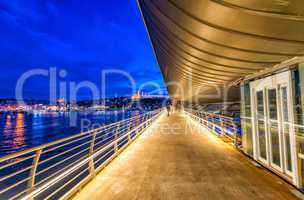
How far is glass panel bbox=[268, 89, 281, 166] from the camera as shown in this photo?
364cm

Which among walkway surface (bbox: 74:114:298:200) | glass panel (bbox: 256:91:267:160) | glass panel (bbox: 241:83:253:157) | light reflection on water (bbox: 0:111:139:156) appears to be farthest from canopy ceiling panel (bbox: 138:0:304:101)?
light reflection on water (bbox: 0:111:139:156)

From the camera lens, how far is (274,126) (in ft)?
12.2

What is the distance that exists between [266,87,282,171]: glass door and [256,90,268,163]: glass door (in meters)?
0.19

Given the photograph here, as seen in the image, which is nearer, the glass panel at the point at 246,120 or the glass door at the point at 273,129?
the glass door at the point at 273,129

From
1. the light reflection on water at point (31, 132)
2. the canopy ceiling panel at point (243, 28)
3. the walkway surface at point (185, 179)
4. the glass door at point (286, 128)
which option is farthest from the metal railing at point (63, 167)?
the light reflection on water at point (31, 132)

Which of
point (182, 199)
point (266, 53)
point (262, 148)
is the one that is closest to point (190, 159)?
point (262, 148)

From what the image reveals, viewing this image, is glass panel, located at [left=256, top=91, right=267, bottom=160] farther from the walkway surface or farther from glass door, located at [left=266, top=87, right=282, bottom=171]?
the walkway surface

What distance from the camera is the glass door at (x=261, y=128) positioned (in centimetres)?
414

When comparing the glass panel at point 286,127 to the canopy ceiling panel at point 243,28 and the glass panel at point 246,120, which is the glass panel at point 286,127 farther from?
the glass panel at point 246,120

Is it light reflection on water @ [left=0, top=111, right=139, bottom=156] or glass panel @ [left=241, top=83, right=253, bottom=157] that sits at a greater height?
glass panel @ [left=241, top=83, right=253, bottom=157]

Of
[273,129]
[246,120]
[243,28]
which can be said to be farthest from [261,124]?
[243,28]

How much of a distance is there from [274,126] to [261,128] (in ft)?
1.98

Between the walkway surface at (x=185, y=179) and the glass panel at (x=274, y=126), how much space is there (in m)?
0.37

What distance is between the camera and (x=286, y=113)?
329 centimetres
